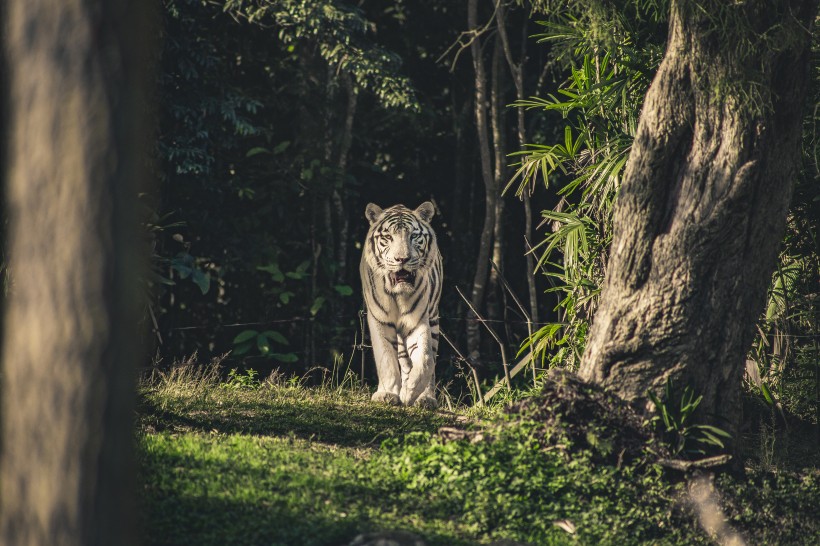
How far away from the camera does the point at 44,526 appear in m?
3.67

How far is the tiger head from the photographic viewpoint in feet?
28.3

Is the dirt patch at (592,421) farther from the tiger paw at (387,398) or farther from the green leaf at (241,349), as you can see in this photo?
the green leaf at (241,349)

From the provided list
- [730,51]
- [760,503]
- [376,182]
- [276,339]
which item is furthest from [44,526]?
[376,182]

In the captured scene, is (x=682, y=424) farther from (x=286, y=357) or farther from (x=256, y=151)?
(x=256, y=151)

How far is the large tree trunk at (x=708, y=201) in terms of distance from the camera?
6047 mm

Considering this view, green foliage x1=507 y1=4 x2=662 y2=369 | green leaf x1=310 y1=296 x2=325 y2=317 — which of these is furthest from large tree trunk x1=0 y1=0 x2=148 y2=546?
green leaf x1=310 y1=296 x2=325 y2=317

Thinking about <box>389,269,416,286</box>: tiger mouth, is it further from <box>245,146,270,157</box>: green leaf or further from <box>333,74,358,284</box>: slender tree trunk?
<box>245,146,270,157</box>: green leaf

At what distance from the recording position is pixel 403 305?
8727mm

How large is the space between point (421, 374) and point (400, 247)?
1044 mm

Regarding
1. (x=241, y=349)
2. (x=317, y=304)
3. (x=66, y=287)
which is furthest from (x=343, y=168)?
(x=66, y=287)

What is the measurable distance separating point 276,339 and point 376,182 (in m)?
2.52

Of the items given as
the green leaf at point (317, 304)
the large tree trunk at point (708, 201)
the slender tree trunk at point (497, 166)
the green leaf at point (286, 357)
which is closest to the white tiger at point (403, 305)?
the green leaf at point (286, 357)

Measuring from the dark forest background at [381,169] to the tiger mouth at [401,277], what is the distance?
2.39ft

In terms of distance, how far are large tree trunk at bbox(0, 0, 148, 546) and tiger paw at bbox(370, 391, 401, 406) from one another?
4.84 metres
